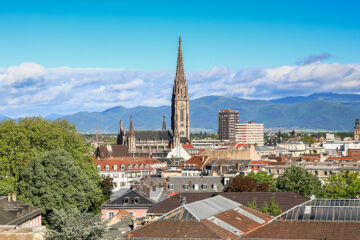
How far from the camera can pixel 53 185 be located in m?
84.3

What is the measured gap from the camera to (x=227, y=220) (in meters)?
63.3

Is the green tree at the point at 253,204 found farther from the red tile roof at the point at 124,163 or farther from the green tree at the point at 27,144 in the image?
the red tile roof at the point at 124,163

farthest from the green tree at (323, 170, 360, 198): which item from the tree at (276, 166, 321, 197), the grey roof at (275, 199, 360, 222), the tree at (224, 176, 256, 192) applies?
the grey roof at (275, 199, 360, 222)

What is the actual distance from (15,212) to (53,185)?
13680 millimetres

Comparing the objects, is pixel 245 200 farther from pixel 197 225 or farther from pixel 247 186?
pixel 197 225

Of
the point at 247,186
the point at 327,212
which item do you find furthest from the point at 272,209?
the point at 247,186

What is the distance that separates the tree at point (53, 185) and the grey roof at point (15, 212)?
13.4 ft

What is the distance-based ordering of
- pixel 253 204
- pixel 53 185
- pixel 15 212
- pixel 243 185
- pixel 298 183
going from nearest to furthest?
pixel 15 212 → pixel 253 204 → pixel 53 185 → pixel 243 185 → pixel 298 183

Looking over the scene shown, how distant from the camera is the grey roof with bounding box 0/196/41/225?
6700 centimetres

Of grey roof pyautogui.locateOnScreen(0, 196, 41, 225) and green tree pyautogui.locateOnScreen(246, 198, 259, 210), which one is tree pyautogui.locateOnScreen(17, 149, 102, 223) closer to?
grey roof pyautogui.locateOnScreen(0, 196, 41, 225)

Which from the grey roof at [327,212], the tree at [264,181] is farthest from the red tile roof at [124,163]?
the grey roof at [327,212]

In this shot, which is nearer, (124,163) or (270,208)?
(270,208)

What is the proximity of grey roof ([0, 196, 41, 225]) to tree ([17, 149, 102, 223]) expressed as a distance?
4096 millimetres

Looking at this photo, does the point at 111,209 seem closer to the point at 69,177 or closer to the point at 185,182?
the point at 69,177
